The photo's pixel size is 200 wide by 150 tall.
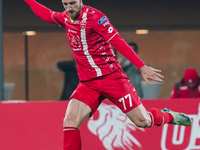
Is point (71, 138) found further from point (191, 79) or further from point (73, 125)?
point (191, 79)

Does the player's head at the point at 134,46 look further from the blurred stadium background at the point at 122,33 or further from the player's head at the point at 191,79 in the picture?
the player's head at the point at 191,79

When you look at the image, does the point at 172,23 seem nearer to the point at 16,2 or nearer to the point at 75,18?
the point at 16,2

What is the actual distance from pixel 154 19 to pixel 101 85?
13.6 feet

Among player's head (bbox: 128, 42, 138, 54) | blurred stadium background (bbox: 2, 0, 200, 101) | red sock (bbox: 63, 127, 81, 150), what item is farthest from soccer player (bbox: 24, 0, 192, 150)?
blurred stadium background (bbox: 2, 0, 200, 101)

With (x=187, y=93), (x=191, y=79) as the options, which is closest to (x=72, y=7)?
(x=187, y=93)

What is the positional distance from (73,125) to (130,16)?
4.49 metres

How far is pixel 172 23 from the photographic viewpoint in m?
8.05

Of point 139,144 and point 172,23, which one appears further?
point 172,23

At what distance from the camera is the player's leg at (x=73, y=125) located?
3986 mm

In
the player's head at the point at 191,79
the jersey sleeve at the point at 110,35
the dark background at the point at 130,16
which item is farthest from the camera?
the dark background at the point at 130,16

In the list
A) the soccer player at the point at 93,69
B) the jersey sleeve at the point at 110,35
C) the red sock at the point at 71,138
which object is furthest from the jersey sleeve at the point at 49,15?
the red sock at the point at 71,138

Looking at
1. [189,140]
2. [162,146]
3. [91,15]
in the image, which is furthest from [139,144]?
[91,15]

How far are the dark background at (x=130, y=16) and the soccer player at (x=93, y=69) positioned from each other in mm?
3689

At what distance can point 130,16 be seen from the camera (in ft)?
26.4
